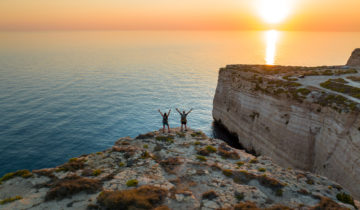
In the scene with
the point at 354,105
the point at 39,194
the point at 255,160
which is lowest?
the point at 255,160

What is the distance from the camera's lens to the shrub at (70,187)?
1521cm

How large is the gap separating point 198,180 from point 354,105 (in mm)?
20244

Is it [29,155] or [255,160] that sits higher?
[255,160]

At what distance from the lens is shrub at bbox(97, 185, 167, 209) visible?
13.7 metres

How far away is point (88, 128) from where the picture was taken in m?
46.2

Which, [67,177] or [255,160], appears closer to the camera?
[67,177]

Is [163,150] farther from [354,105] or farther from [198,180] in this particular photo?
[354,105]

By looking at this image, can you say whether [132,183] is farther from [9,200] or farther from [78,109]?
[78,109]

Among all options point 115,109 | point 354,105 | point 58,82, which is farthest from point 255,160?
point 58,82

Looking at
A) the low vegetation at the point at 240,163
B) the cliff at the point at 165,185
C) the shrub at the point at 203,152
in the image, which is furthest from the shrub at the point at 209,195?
the shrub at the point at 203,152

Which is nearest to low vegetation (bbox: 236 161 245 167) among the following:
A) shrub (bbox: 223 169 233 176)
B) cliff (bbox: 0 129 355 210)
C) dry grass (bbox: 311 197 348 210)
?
cliff (bbox: 0 129 355 210)

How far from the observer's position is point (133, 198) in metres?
14.2

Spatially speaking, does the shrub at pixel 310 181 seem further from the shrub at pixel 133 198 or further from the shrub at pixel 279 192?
the shrub at pixel 133 198

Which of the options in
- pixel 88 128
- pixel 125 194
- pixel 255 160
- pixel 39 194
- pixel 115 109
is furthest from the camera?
pixel 115 109
